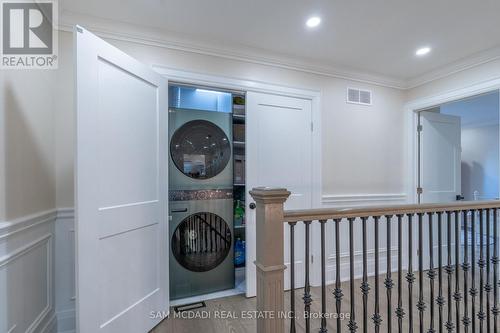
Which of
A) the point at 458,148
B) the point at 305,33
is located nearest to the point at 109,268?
the point at 305,33

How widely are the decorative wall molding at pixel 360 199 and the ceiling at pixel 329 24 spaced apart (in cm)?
150

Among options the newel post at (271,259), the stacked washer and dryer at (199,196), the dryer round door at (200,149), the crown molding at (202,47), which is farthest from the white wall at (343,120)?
the newel post at (271,259)

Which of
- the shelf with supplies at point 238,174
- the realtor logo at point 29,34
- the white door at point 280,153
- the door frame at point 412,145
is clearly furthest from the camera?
the door frame at point 412,145

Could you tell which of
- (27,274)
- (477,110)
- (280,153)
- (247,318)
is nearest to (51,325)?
(27,274)

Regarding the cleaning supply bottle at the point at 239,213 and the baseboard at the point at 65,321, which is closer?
the baseboard at the point at 65,321

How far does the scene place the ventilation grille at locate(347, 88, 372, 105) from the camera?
118 inches

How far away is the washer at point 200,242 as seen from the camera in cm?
256

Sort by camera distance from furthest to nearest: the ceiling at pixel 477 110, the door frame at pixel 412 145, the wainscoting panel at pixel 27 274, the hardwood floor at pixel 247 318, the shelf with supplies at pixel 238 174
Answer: the ceiling at pixel 477 110, the door frame at pixel 412 145, the shelf with supplies at pixel 238 174, the hardwood floor at pixel 247 318, the wainscoting panel at pixel 27 274

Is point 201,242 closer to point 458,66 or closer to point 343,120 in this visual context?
point 343,120

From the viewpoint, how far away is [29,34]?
1.66 metres

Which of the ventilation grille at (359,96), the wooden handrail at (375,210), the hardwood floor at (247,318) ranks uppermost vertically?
the ventilation grille at (359,96)

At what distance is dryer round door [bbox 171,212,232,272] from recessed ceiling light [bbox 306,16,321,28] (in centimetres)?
199

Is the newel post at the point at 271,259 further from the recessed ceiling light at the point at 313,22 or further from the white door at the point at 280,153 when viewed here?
the recessed ceiling light at the point at 313,22

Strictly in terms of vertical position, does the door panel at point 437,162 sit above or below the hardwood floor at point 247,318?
Answer: above
